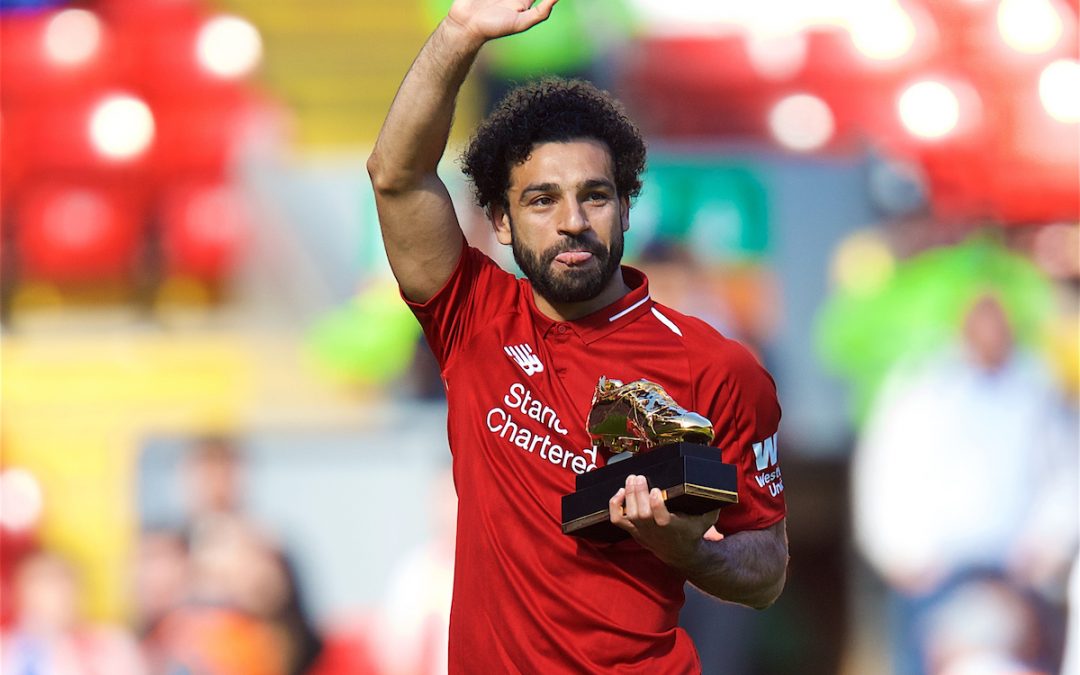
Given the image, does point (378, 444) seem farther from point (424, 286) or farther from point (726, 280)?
point (424, 286)

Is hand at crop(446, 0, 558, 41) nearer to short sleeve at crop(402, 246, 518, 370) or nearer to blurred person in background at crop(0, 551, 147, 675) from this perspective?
short sleeve at crop(402, 246, 518, 370)

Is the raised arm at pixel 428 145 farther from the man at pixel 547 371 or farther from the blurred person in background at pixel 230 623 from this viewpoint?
the blurred person in background at pixel 230 623

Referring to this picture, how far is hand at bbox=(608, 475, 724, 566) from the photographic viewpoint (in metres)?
2.25

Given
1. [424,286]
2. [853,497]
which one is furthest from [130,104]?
[424,286]

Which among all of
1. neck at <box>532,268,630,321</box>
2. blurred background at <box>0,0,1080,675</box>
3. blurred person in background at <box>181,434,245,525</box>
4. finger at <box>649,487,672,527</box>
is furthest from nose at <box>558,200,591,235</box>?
blurred person in background at <box>181,434,245,525</box>

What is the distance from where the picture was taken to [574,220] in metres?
2.57

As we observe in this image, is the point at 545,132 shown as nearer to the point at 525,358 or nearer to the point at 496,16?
the point at 496,16

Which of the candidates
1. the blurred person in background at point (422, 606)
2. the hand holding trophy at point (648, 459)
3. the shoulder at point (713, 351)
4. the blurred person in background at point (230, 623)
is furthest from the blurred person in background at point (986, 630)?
the hand holding trophy at point (648, 459)

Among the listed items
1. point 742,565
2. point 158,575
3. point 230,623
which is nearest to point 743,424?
point 742,565

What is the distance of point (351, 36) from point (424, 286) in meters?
5.18

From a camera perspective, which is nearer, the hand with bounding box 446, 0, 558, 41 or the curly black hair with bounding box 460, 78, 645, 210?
the hand with bounding box 446, 0, 558, 41

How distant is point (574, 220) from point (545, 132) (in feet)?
0.70

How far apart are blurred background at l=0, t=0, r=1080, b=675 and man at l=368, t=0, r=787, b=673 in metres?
3.89

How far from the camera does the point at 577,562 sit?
2490 millimetres
